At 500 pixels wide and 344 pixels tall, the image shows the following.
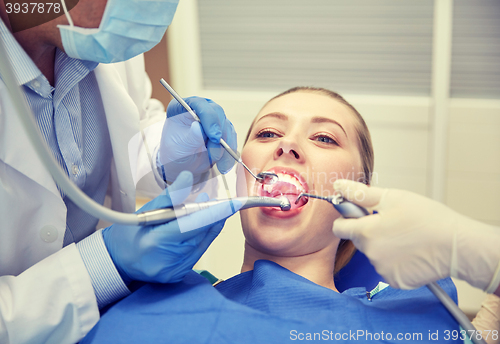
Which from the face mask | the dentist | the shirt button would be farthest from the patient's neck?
the face mask

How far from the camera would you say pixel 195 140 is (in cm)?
117

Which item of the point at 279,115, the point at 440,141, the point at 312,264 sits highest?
the point at 279,115

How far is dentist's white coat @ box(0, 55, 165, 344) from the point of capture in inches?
34.9

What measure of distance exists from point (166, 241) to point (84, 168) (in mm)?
434

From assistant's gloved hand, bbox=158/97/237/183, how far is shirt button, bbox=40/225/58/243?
0.37 meters

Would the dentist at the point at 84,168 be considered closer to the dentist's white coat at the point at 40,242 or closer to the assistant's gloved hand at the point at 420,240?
the dentist's white coat at the point at 40,242

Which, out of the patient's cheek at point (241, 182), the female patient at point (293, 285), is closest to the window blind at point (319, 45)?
the female patient at point (293, 285)

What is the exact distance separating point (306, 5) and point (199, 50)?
2.24 ft

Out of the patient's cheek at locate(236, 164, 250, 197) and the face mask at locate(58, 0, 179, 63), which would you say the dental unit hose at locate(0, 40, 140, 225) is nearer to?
the face mask at locate(58, 0, 179, 63)

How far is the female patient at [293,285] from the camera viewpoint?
885 mm

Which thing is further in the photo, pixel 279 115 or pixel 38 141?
pixel 279 115

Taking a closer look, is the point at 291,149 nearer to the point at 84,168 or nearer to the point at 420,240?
the point at 420,240

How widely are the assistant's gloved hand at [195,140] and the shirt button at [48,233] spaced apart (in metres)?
0.37

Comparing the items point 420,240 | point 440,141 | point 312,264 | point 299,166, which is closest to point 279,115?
point 299,166
